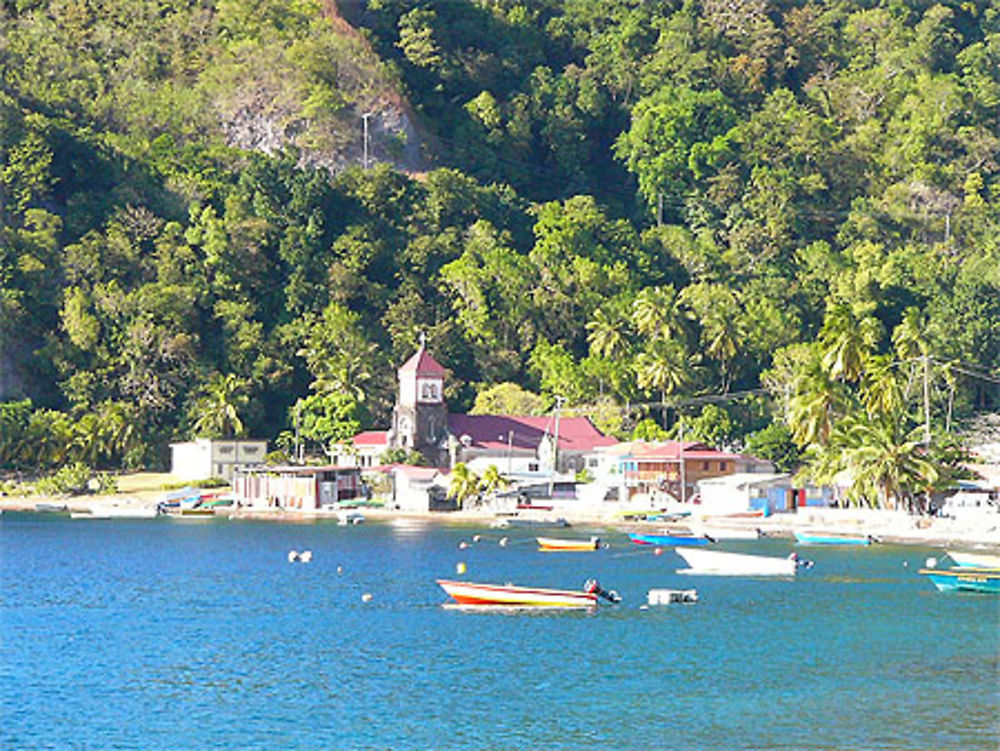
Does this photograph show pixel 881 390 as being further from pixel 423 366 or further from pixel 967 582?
pixel 967 582

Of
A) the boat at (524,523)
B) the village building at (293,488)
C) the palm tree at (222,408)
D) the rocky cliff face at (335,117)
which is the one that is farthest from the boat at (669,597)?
the rocky cliff face at (335,117)

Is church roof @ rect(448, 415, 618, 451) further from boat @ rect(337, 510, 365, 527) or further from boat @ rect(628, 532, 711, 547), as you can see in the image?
boat @ rect(628, 532, 711, 547)

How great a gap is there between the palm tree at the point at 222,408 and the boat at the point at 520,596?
6986 centimetres

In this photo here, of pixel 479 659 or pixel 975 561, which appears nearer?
pixel 479 659

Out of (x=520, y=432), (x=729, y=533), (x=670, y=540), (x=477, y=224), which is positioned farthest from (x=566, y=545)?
(x=477, y=224)

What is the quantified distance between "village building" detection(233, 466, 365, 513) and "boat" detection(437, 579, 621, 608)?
2270 inches

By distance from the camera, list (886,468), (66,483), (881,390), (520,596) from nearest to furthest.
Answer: (520,596)
(886,468)
(881,390)
(66,483)

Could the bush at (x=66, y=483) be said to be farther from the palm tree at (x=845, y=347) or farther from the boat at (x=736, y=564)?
the boat at (x=736, y=564)

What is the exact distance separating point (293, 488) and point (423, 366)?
A: 17.1m

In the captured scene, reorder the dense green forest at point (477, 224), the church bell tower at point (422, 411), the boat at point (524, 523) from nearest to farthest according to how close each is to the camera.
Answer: the boat at point (524, 523) → the church bell tower at point (422, 411) → the dense green forest at point (477, 224)

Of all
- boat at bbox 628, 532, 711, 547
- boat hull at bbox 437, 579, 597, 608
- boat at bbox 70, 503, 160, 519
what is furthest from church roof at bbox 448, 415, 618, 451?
boat hull at bbox 437, 579, 597, 608

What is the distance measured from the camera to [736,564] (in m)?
84.4

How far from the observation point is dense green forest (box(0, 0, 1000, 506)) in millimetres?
146125

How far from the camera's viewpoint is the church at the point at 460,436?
13712 centimetres
